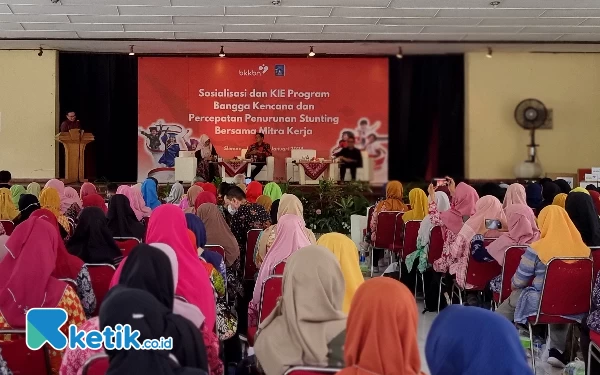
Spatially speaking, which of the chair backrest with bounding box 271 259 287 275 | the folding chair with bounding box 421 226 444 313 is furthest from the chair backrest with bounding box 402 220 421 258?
the chair backrest with bounding box 271 259 287 275

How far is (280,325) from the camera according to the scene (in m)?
2.34

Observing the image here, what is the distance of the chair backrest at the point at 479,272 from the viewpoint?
181 inches

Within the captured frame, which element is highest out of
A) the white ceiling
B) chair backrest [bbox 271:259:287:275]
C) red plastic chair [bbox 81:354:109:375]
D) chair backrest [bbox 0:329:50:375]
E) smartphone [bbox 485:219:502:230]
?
the white ceiling

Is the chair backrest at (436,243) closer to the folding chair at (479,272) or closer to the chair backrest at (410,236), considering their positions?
the chair backrest at (410,236)

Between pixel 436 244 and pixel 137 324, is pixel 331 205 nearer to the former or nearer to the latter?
pixel 436 244

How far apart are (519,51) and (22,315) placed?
38.0 feet

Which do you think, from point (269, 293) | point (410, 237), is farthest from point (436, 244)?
point (269, 293)

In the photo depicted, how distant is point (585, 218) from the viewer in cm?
407

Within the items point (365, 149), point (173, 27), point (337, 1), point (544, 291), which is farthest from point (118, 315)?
point (365, 149)

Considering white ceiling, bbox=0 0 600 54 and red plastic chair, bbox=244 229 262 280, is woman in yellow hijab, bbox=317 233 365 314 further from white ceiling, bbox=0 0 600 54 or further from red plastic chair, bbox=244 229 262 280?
white ceiling, bbox=0 0 600 54

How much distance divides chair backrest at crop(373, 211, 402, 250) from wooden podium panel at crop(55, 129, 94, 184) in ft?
21.0

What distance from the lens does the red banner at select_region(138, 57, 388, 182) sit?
12797mm

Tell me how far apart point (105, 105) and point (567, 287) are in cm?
1073

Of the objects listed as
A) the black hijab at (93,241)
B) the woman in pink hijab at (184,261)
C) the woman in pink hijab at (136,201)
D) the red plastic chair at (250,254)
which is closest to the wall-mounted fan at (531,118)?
the woman in pink hijab at (136,201)
